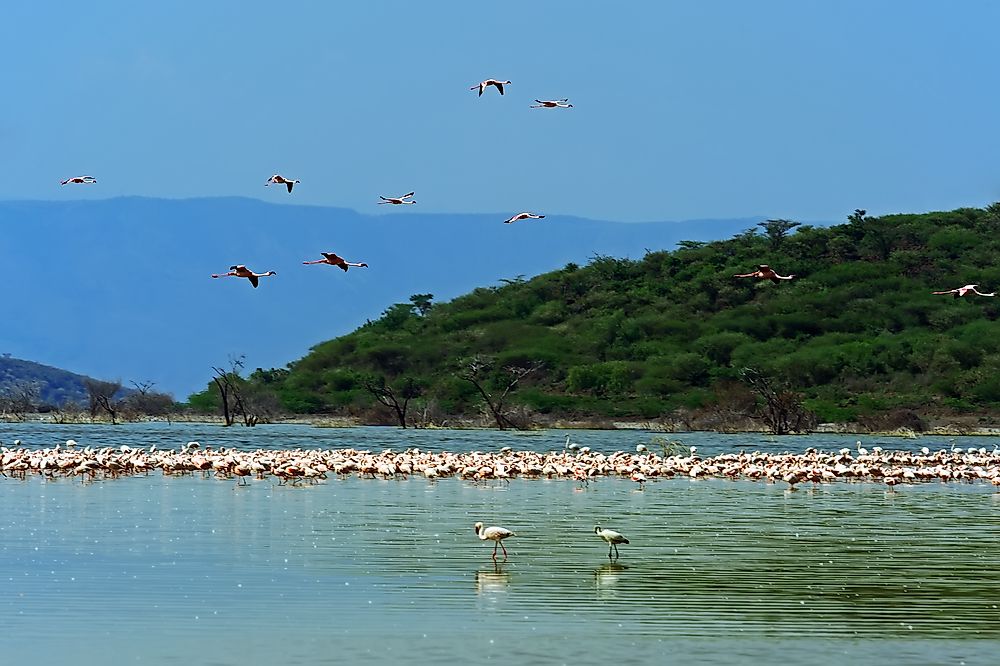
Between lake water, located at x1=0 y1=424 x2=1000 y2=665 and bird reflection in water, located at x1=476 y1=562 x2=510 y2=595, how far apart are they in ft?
0.19

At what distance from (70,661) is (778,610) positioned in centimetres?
612

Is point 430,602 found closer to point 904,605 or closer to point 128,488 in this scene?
point 904,605

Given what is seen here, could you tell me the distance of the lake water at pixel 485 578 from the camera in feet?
42.9

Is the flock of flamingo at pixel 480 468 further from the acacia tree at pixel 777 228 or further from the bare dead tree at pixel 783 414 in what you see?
the acacia tree at pixel 777 228

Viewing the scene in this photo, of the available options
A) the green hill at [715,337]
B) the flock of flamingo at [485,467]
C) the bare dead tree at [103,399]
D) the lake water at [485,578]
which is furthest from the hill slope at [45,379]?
the lake water at [485,578]

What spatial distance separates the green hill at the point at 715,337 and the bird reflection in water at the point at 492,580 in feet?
149

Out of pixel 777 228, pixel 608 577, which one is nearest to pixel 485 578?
pixel 608 577

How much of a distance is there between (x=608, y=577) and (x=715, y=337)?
232 ft

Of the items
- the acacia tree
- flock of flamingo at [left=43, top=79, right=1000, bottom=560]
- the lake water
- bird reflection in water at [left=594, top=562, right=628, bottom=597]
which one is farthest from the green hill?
bird reflection in water at [left=594, top=562, right=628, bottom=597]

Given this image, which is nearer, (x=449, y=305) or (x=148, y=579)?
(x=148, y=579)

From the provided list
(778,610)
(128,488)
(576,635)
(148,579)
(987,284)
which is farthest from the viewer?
(987,284)

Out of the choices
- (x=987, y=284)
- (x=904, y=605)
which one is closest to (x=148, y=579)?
(x=904, y=605)

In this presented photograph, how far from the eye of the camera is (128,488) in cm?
2916

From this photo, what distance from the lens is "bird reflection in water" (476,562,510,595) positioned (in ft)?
52.6
